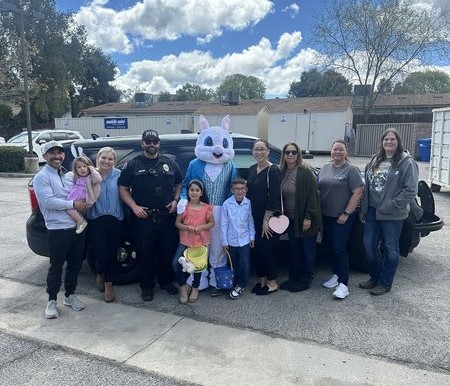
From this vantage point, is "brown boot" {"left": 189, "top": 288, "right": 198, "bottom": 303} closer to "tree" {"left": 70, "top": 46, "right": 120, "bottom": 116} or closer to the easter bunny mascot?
the easter bunny mascot

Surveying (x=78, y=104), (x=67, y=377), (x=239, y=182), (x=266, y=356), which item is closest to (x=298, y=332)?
(x=266, y=356)

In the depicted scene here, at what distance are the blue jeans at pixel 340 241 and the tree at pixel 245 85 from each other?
76080mm

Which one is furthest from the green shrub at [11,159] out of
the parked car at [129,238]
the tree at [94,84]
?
the tree at [94,84]

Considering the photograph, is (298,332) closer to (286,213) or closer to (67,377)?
(286,213)

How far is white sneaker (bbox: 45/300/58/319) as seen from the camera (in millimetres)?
3762

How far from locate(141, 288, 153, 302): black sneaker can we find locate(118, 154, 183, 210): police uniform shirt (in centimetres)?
87

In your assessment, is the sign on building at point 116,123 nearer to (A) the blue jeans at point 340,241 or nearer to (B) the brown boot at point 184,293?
(B) the brown boot at point 184,293

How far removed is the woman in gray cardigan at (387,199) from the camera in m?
3.82

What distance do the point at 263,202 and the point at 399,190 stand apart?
4.12 feet

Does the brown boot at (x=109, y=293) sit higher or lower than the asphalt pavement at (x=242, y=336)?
higher

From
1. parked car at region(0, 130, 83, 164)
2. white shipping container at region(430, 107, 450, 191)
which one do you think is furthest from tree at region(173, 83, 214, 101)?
white shipping container at region(430, 107, 450, 191)

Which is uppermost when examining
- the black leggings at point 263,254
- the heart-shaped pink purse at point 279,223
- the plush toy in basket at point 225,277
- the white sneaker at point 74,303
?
the heart-shaped pink purse at point 279,223

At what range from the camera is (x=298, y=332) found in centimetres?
344

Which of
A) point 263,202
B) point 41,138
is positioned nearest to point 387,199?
point 263,202
